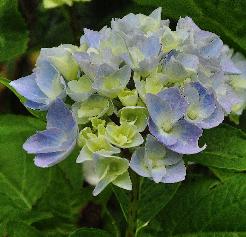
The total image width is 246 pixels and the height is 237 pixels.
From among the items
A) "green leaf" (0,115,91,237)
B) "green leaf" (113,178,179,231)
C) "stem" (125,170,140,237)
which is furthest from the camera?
"green leaf" (0,115,91,237)

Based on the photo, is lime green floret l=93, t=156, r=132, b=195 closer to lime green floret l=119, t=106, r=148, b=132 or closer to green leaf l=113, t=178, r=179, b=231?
lime green floret l=119, t=106, r=148, b=132

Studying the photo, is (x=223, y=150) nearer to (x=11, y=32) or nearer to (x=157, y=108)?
(x=157, y=108)

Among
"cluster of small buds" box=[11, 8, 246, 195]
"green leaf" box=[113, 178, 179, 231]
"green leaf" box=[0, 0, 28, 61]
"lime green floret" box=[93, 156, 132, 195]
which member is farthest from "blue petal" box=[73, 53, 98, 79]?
"green leaf" box=[0, 0, 28, 61]

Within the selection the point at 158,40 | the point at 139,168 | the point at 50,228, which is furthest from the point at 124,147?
the point at 50,228

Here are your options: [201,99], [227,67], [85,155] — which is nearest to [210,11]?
[227,67]

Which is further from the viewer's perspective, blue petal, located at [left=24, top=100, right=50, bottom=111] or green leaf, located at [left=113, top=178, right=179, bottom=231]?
green leaf, located at [left=113, top=178, right=179, bottom=231]

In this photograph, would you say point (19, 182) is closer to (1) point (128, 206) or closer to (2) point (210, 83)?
(1) point (128, 206)
